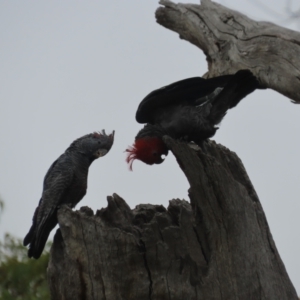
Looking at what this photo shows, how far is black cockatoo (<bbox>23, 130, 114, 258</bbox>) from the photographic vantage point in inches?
180

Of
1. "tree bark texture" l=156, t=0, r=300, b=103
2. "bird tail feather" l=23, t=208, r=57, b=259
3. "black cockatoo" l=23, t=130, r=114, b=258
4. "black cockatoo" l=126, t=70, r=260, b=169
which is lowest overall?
"bird tail feather" l=23, t=208, r=57, b=259

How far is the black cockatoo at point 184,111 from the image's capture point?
4.98 meters

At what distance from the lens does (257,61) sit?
505cm

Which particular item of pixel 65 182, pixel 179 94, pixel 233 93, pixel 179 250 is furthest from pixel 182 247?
pixel 233 93

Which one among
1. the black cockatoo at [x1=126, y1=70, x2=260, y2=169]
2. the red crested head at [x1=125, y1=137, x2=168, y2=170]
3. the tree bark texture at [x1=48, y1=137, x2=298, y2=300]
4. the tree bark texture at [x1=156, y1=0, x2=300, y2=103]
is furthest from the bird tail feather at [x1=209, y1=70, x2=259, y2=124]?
the tree bark texture at [x1=48, y1=137, x2=298, y2=300]

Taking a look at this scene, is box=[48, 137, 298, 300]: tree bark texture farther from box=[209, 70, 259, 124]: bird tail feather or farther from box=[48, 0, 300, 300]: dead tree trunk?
box=[209, 70, 259, 124]: bird tail feather

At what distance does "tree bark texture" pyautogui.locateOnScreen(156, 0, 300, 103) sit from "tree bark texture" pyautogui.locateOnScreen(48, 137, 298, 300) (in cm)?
100

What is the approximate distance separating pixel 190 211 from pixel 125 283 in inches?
24.3

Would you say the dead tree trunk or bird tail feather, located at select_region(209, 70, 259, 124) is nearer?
the dead tree trunk

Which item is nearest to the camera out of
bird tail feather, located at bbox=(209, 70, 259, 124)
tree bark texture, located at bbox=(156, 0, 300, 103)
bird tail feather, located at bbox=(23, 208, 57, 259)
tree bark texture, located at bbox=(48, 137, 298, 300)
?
tree bark texture, located at bbox=(48, 137, 298, 300)

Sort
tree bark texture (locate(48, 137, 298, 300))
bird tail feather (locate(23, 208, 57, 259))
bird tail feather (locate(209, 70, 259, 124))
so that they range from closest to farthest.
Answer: tree bark texture (locate(48, 137, 298, 300))
bird tail feather (locate(23, 208, 57, 259))
bird tail feather (locate(209, 70, 259, 124))

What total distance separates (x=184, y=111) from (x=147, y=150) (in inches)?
17.2

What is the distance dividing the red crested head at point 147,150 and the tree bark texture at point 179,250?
2.32 ft

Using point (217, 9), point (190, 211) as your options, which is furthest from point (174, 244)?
point (217, 9)
